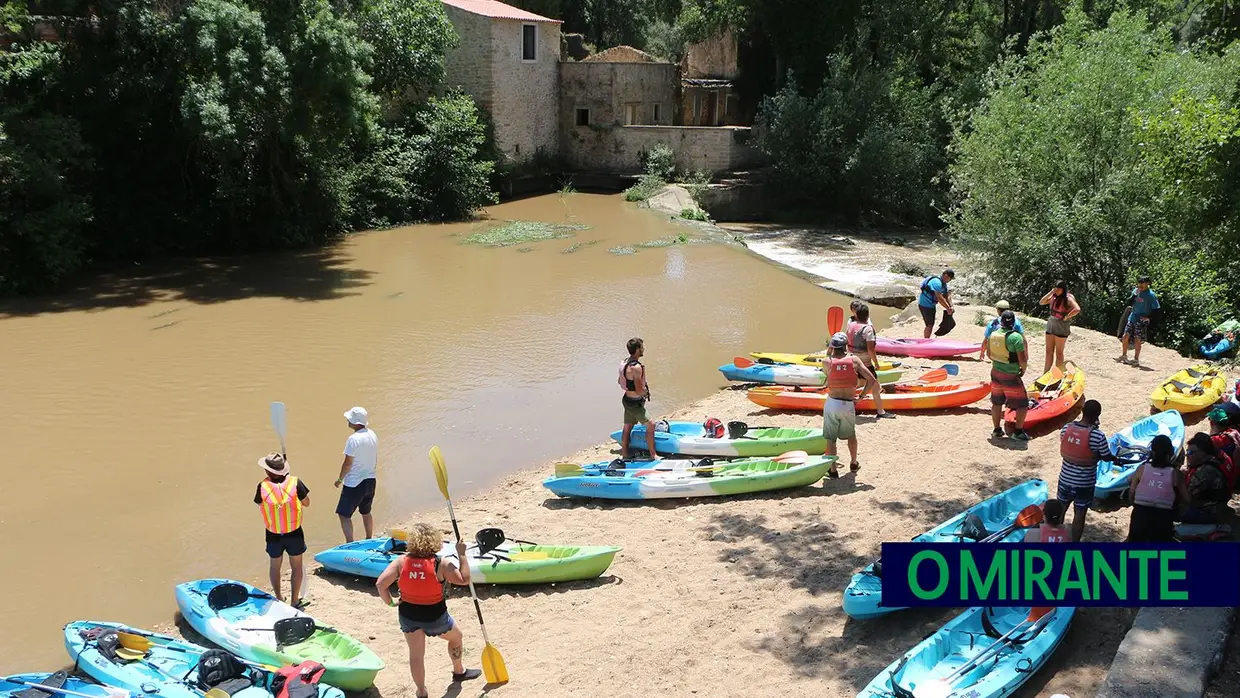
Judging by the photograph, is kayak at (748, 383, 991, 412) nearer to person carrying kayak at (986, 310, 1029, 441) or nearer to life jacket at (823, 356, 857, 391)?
person carrying kayak at (986, 310, 1029, 441)

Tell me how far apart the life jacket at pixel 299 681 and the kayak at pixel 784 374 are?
7.82 m

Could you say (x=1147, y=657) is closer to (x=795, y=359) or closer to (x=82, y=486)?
(x=795, y=359)

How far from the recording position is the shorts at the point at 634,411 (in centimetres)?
993

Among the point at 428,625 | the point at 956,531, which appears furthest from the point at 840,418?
the point at 428,625

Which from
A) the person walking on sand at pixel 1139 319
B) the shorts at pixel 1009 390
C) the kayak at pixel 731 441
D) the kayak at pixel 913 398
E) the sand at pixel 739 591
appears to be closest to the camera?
the sand at pixel 739 591

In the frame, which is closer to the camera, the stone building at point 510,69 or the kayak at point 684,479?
the kayak at point 684,479

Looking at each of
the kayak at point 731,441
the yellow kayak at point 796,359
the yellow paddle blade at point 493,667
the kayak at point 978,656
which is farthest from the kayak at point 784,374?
the yellow paddle blade at point 493,667

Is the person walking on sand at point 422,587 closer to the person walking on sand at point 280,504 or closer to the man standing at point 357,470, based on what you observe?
the person walking on sand at point 280,504

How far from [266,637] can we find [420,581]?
1.77m

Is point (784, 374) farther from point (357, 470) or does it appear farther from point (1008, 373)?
point (357, 470)

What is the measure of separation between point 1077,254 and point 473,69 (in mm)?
21175

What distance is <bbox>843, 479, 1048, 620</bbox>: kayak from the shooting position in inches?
254

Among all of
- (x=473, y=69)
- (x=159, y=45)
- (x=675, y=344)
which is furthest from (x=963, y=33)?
(x=159, y=45)

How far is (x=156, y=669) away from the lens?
639 cm
